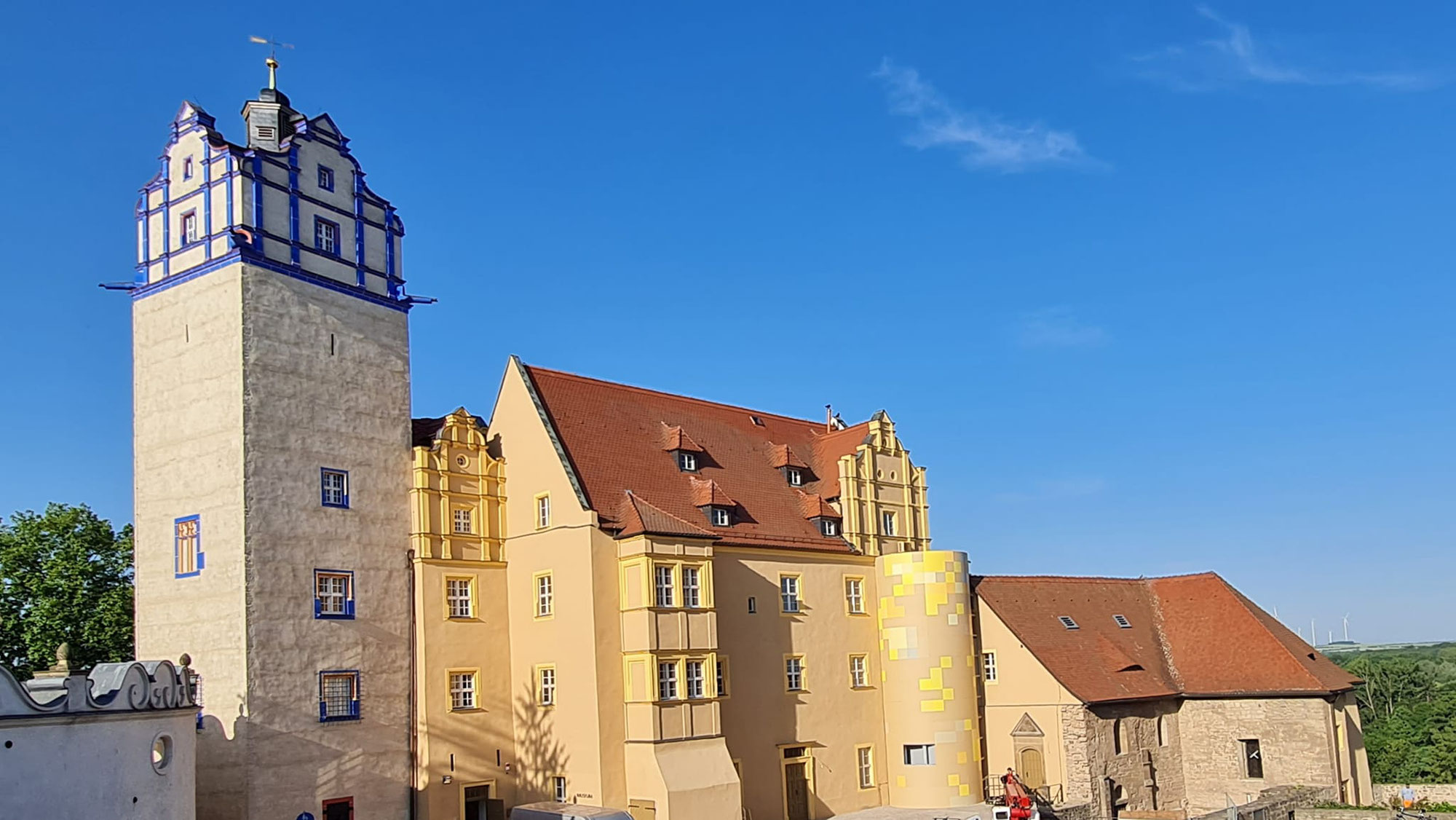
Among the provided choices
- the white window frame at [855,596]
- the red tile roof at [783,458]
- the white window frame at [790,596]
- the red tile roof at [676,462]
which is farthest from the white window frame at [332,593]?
the white window frame at [855,596]

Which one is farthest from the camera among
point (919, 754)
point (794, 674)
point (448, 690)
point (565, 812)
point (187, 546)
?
point (919, 754)

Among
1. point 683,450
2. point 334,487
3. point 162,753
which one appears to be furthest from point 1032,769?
point 162,753

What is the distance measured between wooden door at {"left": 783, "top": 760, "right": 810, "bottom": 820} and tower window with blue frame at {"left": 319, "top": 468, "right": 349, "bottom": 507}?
1380 cm

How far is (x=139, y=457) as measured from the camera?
30531 millimetres

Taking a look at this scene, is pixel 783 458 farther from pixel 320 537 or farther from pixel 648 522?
pixel 320 537

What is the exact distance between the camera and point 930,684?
36625 millimetres

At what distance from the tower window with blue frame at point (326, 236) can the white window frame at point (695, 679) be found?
13661 millimetres

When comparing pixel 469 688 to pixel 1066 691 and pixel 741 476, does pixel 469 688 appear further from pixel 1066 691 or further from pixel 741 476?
pixel 1066 691

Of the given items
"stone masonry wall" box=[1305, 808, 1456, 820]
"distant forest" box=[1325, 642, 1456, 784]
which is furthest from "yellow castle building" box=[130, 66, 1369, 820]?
"distant forest" box=[1325, 642, 1456, 784]

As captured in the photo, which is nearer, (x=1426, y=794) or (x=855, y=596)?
(x=855, y=596)

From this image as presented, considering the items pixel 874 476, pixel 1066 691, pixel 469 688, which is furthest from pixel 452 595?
pixel 1066 691

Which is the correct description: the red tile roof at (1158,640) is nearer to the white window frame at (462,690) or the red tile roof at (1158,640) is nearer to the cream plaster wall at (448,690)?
the cream plaster wall at (448,690)

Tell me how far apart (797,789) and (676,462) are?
31.6ft

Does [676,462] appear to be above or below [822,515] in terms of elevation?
above
